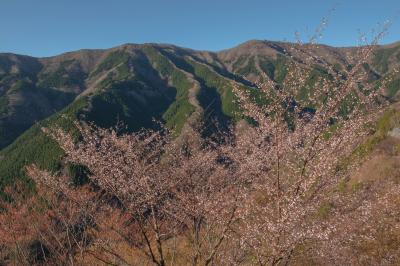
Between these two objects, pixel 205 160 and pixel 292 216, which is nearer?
pixel 292 216

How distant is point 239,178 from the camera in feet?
37.6

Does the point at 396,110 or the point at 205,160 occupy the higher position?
the point at 396,110

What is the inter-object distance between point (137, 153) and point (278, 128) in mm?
4838

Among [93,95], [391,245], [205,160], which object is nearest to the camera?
[205,160]

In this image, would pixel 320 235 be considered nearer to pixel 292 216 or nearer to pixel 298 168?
pixel 292 216

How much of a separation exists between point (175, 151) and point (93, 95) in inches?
6181

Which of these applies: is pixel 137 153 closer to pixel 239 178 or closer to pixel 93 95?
pixel 239 178

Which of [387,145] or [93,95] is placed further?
[93,95]

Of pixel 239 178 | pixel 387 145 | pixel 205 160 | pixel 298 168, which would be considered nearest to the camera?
pixel 298 168

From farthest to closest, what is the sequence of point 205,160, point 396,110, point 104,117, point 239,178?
point 104,117
point 396,110
point 205,160
point 239,178

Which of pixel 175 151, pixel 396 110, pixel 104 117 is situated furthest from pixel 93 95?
pixel 175 151

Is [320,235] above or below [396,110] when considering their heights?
below

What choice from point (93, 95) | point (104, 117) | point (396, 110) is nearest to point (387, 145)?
point (396, 110)

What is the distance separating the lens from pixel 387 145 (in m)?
30.8
